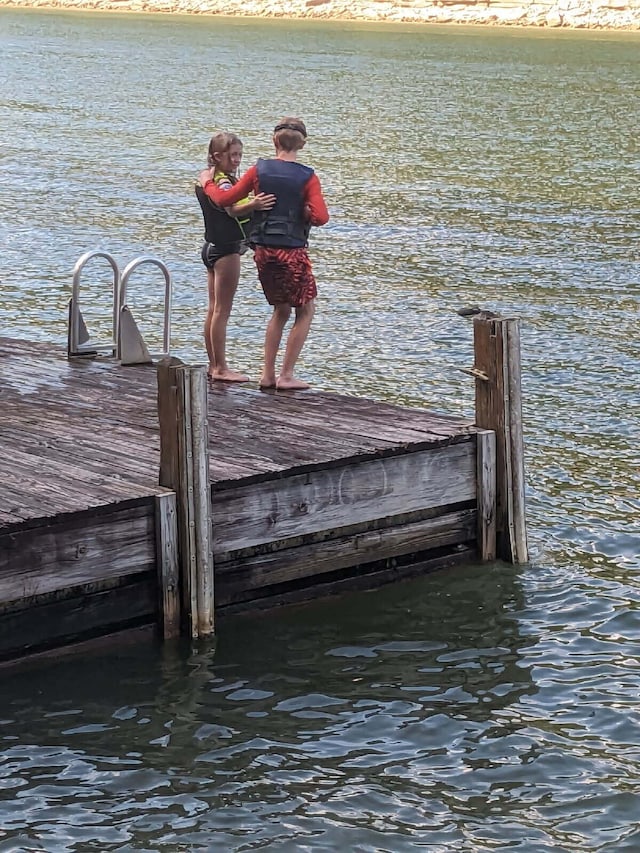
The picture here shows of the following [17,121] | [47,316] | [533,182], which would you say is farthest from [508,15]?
[47,316]

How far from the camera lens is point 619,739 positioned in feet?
26.1

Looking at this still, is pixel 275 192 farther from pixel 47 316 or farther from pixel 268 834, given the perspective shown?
pixel 47 316

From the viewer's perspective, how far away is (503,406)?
1003 centimetres

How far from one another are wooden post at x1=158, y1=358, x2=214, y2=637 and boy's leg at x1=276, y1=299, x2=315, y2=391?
248 centimetres

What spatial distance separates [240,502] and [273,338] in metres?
2.52

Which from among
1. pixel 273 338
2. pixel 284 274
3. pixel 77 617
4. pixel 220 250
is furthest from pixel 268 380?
pixel 77 617

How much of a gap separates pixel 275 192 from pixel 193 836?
→ 4962 millimetres

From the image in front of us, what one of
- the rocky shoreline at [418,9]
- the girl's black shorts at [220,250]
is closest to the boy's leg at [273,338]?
the girl's black shorts at [220,250]

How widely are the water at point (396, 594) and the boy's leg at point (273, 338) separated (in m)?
2.14

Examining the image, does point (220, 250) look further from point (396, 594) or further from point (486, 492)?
point (396, 594)

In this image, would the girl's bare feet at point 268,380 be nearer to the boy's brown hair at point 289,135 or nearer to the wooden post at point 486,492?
the boy's brown hair at point 289,135

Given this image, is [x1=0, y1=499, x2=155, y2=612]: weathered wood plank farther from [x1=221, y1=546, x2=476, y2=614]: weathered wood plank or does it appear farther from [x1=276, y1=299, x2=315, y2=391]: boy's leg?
[x1=276, y1=299, x2=315, y2=391]: boy's leg

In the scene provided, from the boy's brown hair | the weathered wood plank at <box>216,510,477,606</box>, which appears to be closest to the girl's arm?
→ the boy's brown hair

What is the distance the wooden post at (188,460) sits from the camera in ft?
28.0
